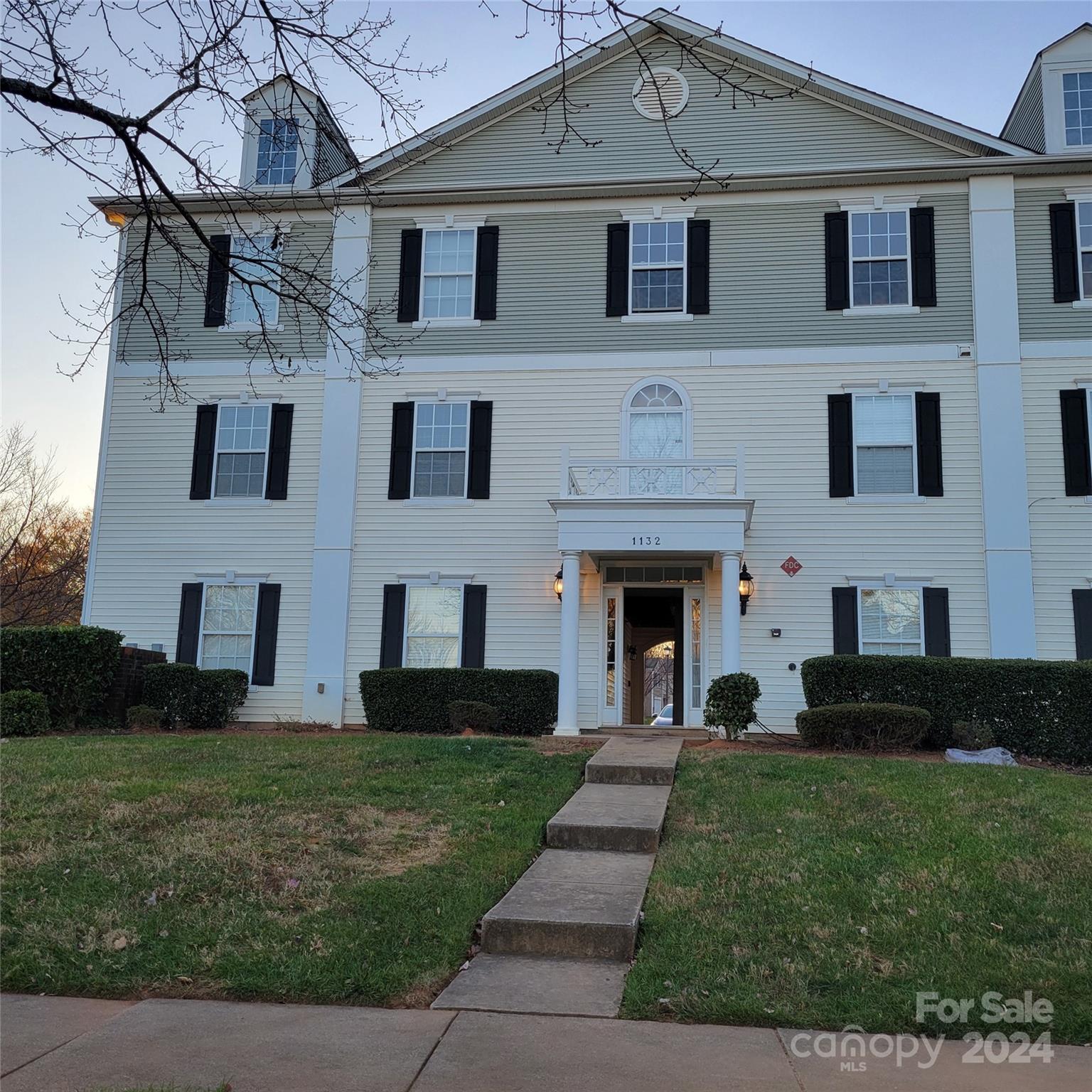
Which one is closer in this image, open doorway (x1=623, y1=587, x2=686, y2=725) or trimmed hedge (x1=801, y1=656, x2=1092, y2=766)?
trimmed hedge (x1=801, y1=656, x2=1092, y2=766)

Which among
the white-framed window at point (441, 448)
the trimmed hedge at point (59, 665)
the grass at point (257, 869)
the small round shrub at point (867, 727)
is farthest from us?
the white-framed window at point (441, 448)

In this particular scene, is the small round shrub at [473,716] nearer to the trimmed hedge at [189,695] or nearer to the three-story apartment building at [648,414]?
the three-story apartment building at [648,414]

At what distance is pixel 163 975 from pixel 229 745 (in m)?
6.79

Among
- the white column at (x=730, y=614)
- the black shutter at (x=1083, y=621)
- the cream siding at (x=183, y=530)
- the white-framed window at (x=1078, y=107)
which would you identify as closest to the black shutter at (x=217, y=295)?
the cream siding at (x=183, y=530)

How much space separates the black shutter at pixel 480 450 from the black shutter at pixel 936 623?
6.89 m

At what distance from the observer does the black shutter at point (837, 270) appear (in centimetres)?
1691

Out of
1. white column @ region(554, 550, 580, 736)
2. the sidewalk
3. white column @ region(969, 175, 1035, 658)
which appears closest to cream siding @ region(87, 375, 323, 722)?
white column @ region(554, 550, 580, 736)

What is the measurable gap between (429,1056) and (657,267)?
14.8m

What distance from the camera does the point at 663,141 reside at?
1753 centimetres

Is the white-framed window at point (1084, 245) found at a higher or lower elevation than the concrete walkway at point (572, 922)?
higher

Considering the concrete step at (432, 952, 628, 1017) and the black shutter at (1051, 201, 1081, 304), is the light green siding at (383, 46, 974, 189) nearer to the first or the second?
the black shutter at (1051, 201, 1081, 304)

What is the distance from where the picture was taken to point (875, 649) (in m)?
16.1

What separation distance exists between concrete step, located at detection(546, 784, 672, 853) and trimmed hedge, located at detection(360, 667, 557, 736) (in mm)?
6409

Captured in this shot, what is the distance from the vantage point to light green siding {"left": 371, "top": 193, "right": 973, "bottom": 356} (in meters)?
16.7
